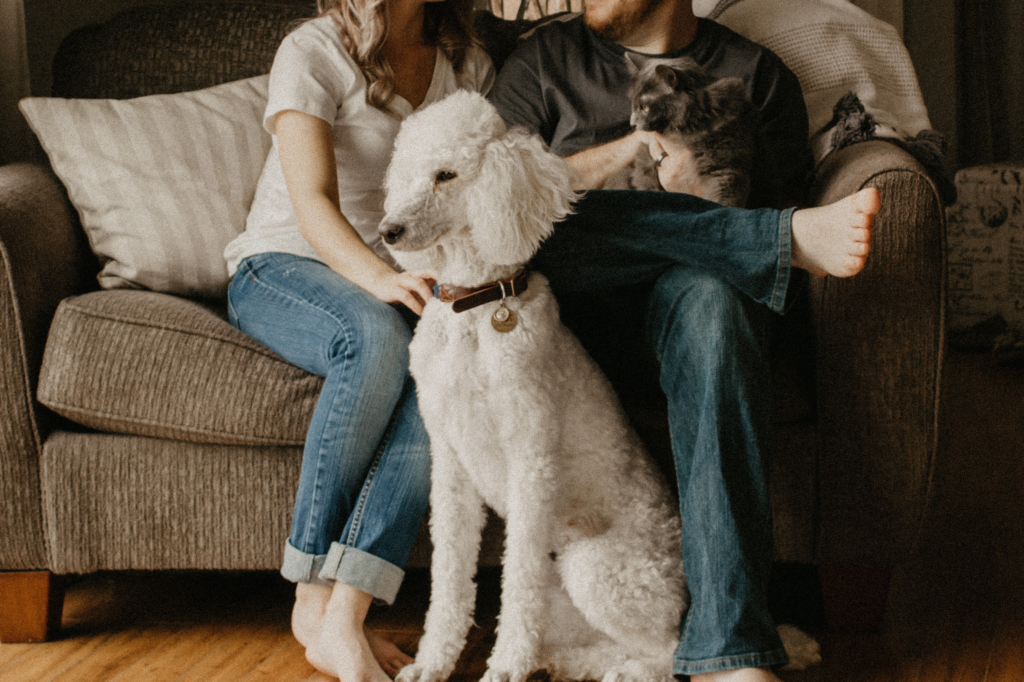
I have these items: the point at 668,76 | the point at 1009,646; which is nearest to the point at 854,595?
the point at 1009,646

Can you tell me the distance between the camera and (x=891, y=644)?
1382 millimetres

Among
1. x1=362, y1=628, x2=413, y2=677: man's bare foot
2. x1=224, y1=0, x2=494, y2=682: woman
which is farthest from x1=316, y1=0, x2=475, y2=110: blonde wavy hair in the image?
x1=362, y1=628, x2=413, y2=677: man's bare foot

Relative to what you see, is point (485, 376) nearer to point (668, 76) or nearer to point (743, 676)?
point (743, 676)

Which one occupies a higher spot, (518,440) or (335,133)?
(335,133)

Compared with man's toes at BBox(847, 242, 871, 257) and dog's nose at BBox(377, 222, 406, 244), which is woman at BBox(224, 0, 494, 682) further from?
man's toes at BBox(847, 242, 871, 257)

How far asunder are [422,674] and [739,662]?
441 millimetres

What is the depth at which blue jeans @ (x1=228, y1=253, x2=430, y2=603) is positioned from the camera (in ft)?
4.21

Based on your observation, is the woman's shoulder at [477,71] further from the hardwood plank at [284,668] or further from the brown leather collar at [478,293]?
the hardwood plank at [284,668]

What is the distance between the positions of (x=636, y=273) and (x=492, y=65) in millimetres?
785

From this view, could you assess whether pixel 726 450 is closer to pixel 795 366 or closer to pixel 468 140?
pixel 795 366

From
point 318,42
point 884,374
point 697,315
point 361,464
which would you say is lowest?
point 361,464

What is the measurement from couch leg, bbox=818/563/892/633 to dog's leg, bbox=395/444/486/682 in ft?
2.09

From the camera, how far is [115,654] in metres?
1.40

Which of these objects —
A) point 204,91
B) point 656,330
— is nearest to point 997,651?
point 656,330
